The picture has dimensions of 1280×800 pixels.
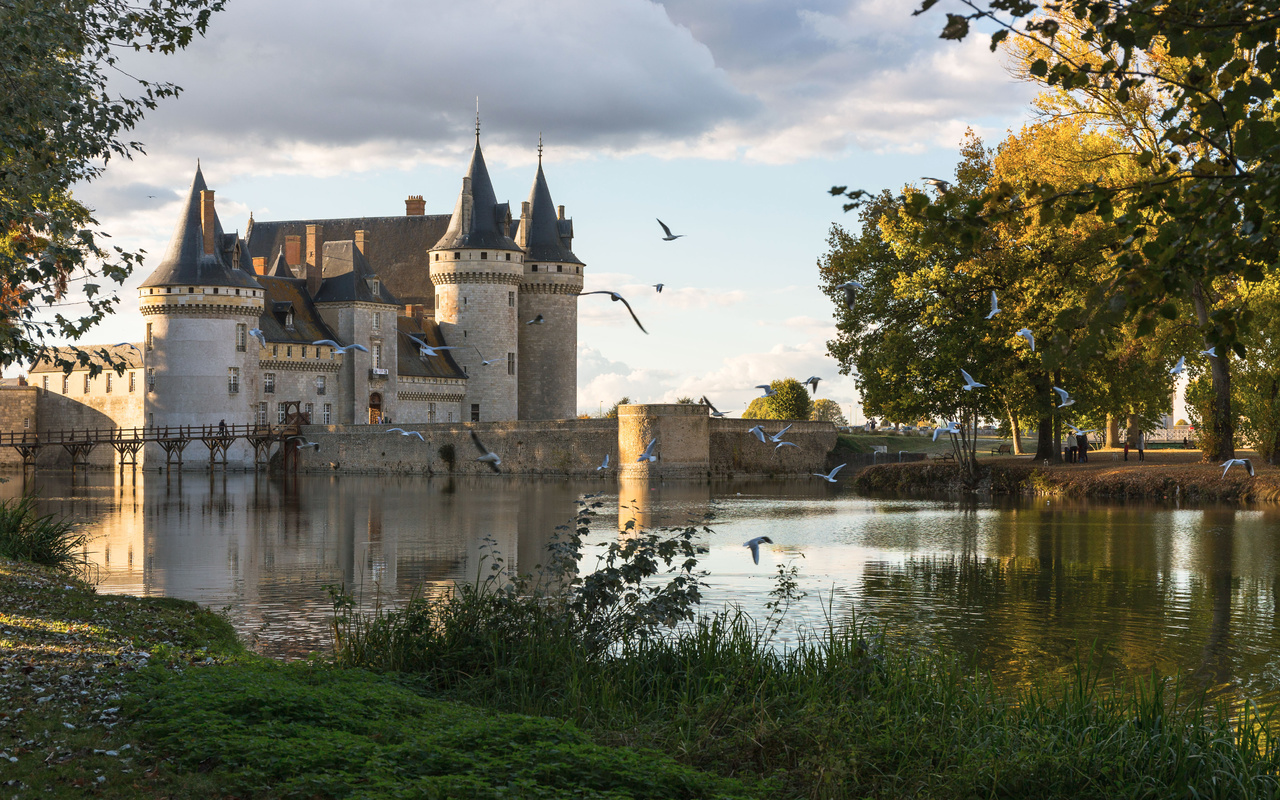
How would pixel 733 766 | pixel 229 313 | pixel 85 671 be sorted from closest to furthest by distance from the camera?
pixel 733 766 → pixel 85 671 → pixel 229 313

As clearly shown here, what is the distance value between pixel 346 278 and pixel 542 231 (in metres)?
10.1

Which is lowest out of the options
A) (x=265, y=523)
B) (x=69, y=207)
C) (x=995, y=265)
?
(x=265, y=523)

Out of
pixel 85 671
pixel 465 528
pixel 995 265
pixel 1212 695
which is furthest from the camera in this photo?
pixel 995 265

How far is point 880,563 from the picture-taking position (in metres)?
16.4

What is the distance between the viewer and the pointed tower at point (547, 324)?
200 ft

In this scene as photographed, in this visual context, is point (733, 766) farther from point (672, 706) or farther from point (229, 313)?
point (229, 313)

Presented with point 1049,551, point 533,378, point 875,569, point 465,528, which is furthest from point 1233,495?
point 533,378

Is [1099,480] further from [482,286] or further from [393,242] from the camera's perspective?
[393,242]

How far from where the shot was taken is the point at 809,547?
1862 centimetres

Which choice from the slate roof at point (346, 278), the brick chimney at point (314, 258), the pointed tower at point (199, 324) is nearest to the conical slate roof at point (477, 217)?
the slate roof at point (346, 278)

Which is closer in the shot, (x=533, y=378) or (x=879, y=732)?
(x=879, y=732)

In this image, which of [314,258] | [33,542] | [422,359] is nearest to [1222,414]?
[33,542]

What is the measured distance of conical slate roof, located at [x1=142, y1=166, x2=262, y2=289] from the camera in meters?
53.2

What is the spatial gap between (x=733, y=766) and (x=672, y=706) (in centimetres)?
103
